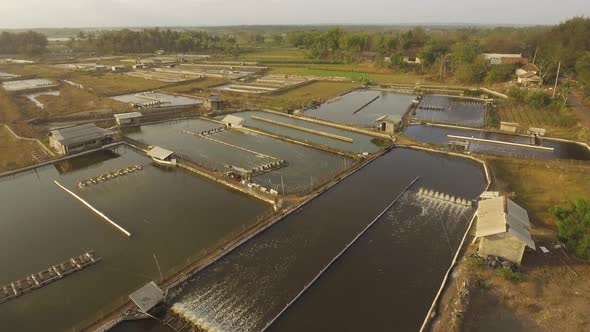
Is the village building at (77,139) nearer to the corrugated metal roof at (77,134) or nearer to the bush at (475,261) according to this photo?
the corrugated metal roof at (77,134)

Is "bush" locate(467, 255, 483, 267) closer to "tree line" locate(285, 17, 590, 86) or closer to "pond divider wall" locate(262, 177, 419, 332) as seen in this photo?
"pond divider wall" locate(262, 177, 419, 332)

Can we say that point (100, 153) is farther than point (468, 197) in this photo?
Yes

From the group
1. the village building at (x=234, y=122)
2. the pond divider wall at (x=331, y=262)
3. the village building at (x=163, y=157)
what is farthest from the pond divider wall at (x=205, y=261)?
the village building at (x=234, y=122)

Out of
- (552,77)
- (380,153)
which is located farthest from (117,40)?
(552,77)

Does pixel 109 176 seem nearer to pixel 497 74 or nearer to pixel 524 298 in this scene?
pixel 524 298

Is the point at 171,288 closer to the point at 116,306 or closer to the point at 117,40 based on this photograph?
the point at 116,306
